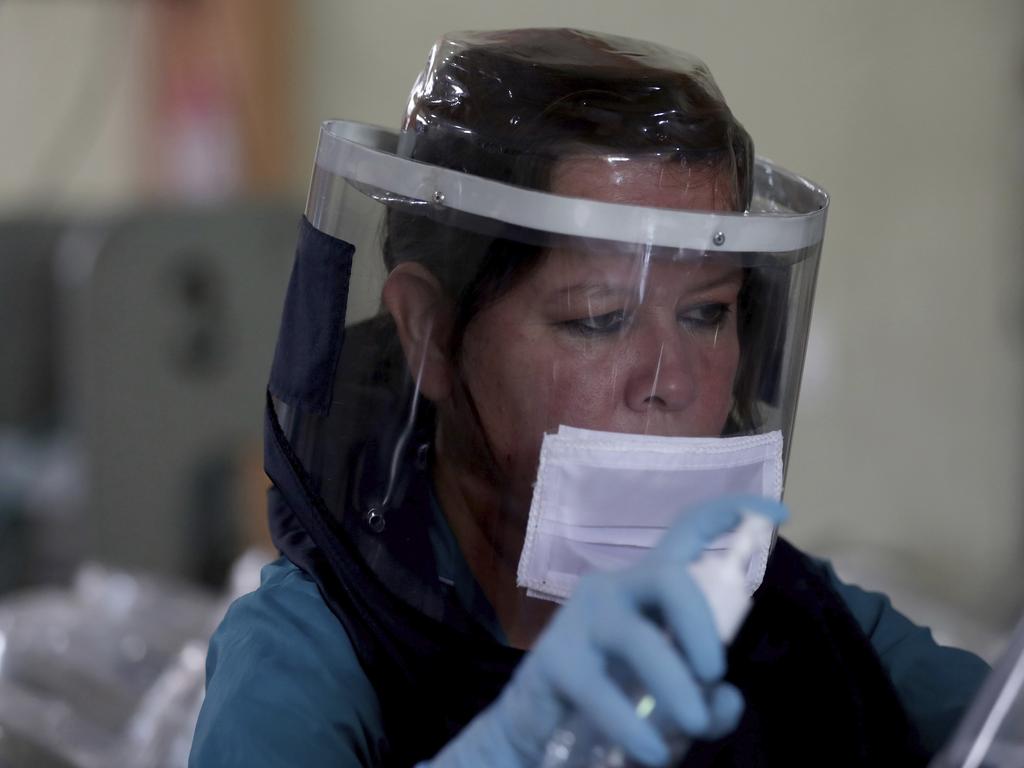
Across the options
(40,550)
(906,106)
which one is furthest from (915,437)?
(40,550)

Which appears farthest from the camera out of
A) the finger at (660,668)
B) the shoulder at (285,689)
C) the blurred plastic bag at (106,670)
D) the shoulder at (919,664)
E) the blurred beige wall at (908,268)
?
the blurred beige wall at (908,268)

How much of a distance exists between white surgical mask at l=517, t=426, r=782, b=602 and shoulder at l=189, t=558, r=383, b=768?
14 centimetres

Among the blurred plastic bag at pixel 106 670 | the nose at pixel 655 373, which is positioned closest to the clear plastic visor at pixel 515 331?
the nose at pixel 655 373

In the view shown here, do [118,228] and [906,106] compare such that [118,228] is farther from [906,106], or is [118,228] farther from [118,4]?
[906,106]

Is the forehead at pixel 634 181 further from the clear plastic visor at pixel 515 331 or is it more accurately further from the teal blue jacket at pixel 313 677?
the teal blue jacket at pixel 313 677

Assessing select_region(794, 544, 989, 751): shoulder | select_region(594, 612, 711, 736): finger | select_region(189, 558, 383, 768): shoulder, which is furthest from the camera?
select_region(794, 544, 989, 751): shoulder

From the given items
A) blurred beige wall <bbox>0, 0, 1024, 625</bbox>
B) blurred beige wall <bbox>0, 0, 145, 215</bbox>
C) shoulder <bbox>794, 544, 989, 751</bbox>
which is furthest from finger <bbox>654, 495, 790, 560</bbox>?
blurred beige wall <bbox>0, 0, 145, 215</bbox>

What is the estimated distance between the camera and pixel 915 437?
2068 mm

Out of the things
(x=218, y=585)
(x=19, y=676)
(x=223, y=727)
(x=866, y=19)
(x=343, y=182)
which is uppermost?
(x=866, y=19)

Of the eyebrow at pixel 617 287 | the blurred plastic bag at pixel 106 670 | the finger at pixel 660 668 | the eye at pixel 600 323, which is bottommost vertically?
the blurred plastic bag at pixel 106 670

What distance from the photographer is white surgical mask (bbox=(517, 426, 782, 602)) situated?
2.45ft

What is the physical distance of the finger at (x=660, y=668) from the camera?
0.52 m

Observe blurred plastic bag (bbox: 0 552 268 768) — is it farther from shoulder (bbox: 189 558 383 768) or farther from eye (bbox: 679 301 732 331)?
eye (bbox: 679 301 732 331)

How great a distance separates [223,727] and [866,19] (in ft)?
5.43
